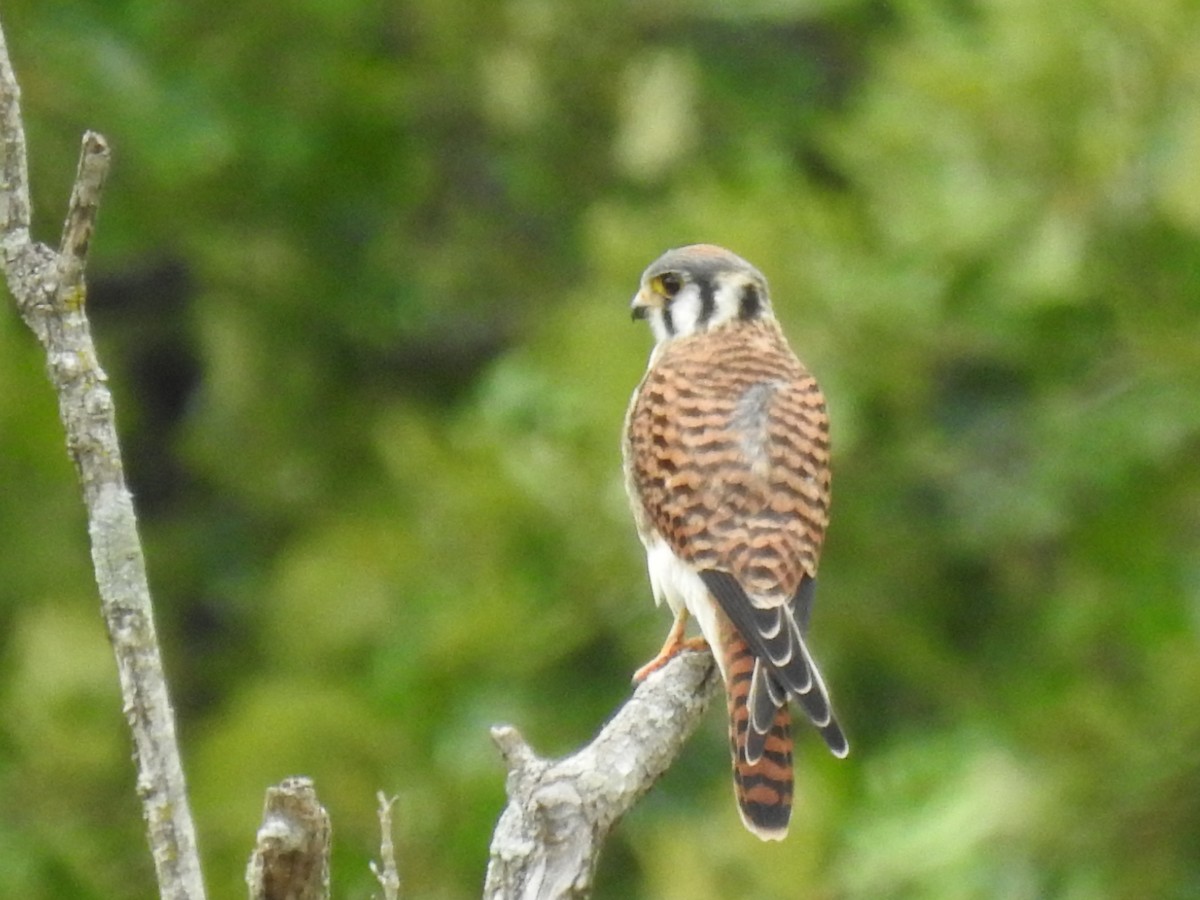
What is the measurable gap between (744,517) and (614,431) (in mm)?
2812

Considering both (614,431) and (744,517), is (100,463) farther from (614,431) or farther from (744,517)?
(614,431)

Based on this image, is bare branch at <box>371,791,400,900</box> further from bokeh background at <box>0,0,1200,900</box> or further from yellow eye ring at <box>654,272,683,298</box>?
bokeh background at <box>0,0,1200,900</box>

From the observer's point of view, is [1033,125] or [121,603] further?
[1033,125]

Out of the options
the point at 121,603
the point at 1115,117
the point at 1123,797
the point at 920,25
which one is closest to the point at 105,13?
the point at 920,25

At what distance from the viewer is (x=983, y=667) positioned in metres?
8.30

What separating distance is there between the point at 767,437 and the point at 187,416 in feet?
20.2

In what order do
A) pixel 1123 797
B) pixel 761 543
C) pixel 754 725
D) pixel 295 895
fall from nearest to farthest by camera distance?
1. pixel 295 895
2. pixel 754 725
3. pixel 761 543
4. pixel 1123 797

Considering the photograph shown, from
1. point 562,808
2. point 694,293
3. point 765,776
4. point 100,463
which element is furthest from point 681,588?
point 100,463

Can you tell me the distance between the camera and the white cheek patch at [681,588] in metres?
4.20

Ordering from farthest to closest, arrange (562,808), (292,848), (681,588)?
(681,588) → (562,808) → (292,848)

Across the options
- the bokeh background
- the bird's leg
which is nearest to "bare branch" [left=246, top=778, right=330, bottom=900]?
the bird's leg

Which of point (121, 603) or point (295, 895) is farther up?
point (121, 603)

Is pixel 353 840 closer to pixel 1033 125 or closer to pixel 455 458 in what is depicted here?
pixel 455 458

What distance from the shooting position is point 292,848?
2.28 m
